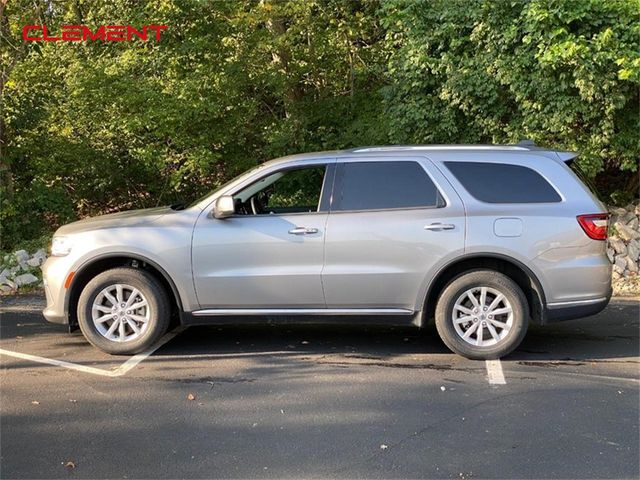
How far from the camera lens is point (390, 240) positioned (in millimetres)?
5684

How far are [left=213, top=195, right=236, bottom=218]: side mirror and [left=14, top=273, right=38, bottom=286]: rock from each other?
4742 mm

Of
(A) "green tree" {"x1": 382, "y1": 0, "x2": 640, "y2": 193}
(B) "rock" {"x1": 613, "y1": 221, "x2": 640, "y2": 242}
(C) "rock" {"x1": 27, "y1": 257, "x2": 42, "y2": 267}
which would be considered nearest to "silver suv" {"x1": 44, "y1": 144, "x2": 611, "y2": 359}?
(A) "green tree" {"x1": 382, "y1": 0, "x2": 640, "y2": 193}

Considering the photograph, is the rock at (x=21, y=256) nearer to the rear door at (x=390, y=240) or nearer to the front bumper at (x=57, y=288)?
the front bumper at (x=57, y=288)

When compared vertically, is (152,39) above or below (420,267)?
above

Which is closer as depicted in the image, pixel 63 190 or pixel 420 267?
pixel 420 267

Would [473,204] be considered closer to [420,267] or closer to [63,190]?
[420,267]

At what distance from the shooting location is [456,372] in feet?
18.0

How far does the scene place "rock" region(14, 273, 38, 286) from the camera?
9334 mm

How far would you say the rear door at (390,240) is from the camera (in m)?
5.68

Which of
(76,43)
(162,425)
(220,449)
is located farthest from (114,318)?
(76,43)

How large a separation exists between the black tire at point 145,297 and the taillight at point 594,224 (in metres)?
3.57

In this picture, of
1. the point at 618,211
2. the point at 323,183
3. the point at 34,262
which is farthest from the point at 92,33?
the point at 618,211

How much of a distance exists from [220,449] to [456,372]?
221cm

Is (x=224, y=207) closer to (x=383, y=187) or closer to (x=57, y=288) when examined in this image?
(x=383, y=187)
